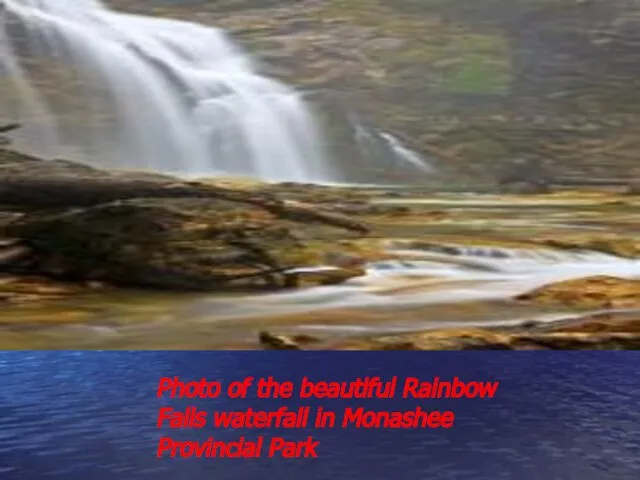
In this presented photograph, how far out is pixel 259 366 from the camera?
3.66 metres

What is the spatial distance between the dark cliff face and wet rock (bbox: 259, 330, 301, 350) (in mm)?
886

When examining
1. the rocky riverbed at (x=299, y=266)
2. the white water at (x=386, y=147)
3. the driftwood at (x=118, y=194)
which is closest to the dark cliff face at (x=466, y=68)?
the white water at (x=386, y=147)

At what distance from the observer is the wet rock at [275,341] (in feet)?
12.0

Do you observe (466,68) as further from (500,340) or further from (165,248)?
(165,248)

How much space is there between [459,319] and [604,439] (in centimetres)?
73

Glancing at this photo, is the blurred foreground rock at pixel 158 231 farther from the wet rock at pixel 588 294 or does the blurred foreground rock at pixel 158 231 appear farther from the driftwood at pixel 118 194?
the wet rock at pixel 588 294

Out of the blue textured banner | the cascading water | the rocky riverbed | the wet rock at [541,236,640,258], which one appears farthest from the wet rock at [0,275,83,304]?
the wet rock at [541,236,640,258]

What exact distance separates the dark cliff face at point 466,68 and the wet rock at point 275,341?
0.89m

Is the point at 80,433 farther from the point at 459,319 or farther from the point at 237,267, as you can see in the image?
the point at 459,319

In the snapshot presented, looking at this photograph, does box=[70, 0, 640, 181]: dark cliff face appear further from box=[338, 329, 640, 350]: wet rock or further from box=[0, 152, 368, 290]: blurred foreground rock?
box=[338, 329, 640, 350]: wet rock

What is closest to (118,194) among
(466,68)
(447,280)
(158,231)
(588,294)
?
(158,231)

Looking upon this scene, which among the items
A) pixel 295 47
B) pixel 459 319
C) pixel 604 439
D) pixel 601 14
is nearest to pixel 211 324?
pixel 459 319

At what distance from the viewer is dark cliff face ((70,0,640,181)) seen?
13.0 feet

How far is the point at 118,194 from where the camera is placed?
385 centimetres
